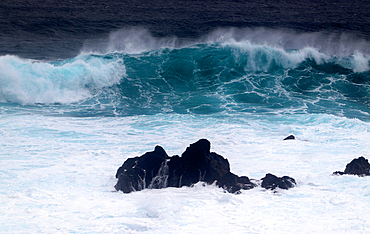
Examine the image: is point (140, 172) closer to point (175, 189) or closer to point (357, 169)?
point (175, 189)

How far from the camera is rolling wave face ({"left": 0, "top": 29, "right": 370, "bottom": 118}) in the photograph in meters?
15.8

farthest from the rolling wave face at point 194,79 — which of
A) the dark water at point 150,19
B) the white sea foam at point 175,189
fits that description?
the dark water at point 150,19

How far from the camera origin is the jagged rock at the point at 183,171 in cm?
787

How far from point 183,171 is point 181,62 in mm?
12420

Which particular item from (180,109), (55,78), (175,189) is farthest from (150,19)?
(175,189)

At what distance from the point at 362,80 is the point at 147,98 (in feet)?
33.8

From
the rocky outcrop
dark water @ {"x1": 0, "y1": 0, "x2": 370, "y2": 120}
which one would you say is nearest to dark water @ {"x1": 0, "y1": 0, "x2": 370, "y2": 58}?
dark water @ {"x1": 0, "y1": 0, "x2": 370, "y2": 120}

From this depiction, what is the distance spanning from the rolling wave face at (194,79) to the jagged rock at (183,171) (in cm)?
684

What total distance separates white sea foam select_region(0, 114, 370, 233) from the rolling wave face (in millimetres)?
2405

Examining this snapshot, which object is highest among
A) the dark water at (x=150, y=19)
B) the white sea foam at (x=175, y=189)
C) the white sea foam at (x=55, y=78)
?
the dark water at (x=150, y=19)

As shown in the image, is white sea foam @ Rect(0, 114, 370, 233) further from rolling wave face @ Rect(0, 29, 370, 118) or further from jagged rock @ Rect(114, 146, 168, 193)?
rolling wave face @ Rect(0, 29, 370, 118)

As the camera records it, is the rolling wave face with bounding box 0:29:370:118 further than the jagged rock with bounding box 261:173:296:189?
Yes

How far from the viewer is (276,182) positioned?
7867mm

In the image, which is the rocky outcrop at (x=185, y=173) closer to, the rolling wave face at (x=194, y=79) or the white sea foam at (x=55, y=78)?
the rolling wave face at (x=194, y=79)
